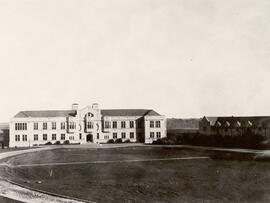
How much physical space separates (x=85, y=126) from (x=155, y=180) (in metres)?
38.5

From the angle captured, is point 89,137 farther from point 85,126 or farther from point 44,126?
point 44,126

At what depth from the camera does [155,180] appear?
19.1 m

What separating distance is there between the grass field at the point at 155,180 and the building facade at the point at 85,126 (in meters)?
29.5

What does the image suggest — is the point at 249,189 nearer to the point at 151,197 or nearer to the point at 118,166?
the point at 151,197

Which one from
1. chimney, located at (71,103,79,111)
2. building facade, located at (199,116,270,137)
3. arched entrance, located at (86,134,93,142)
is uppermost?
chimney, located at (71,103,79,111)

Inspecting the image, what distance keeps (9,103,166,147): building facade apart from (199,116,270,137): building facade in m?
9.80

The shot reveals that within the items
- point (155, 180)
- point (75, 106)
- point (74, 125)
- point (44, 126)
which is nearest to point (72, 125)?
point (74, 125)

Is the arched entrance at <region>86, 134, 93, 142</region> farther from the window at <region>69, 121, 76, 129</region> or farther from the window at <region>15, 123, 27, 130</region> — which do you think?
the window at <region>15, 123, 27, 130</region>

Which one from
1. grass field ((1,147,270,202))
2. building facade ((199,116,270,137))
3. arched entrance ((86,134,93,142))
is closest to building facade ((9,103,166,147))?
arched entrance ((86,134,93,142))

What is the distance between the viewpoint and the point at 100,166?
25094 millimetres

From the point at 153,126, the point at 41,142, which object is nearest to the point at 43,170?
the point at 41,142

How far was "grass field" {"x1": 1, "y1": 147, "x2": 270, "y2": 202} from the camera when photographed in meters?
15.2

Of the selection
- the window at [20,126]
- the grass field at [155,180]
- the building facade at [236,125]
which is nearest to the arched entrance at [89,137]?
the window at [20,126]

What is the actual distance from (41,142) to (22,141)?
111 inches
